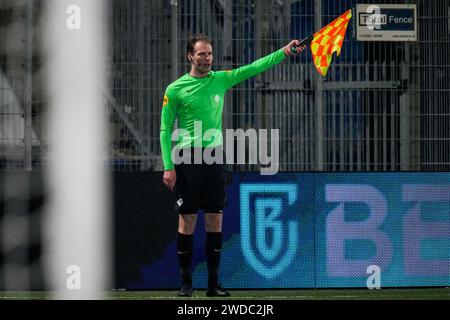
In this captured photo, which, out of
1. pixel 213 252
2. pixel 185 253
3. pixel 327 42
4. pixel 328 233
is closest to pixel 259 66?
pixel 327 42

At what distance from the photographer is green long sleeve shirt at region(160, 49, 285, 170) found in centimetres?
1229

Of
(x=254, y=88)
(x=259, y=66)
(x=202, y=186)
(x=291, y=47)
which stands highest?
(x=291, y=47)

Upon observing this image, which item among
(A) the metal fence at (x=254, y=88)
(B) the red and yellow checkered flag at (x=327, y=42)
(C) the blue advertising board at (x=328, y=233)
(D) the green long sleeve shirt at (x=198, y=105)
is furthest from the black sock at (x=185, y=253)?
(B) the red and yellow checkered flag at (x=327, y=42)

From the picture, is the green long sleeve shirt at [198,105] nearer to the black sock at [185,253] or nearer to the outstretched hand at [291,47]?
the outstretched hand at [291,47]

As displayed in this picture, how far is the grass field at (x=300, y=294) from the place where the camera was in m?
13.4

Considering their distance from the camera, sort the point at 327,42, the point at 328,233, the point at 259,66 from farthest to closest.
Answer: the point at 328,233, the point at 327,42, the point at 259,66

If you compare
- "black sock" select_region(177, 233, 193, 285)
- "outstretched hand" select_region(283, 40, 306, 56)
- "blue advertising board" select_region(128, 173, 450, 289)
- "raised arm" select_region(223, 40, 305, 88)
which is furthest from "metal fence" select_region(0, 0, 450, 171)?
"outstretched hand" select_region(283, 40, 306, 56)

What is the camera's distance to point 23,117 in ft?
47.5

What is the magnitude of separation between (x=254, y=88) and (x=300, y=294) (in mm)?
2243

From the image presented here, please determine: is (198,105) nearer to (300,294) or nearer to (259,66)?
(259,66)

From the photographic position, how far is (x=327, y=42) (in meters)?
13.7

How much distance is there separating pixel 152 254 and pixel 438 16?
394 centimetres

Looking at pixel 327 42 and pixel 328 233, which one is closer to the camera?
pixel 327 42

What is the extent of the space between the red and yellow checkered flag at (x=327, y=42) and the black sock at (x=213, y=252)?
6.86 feet
